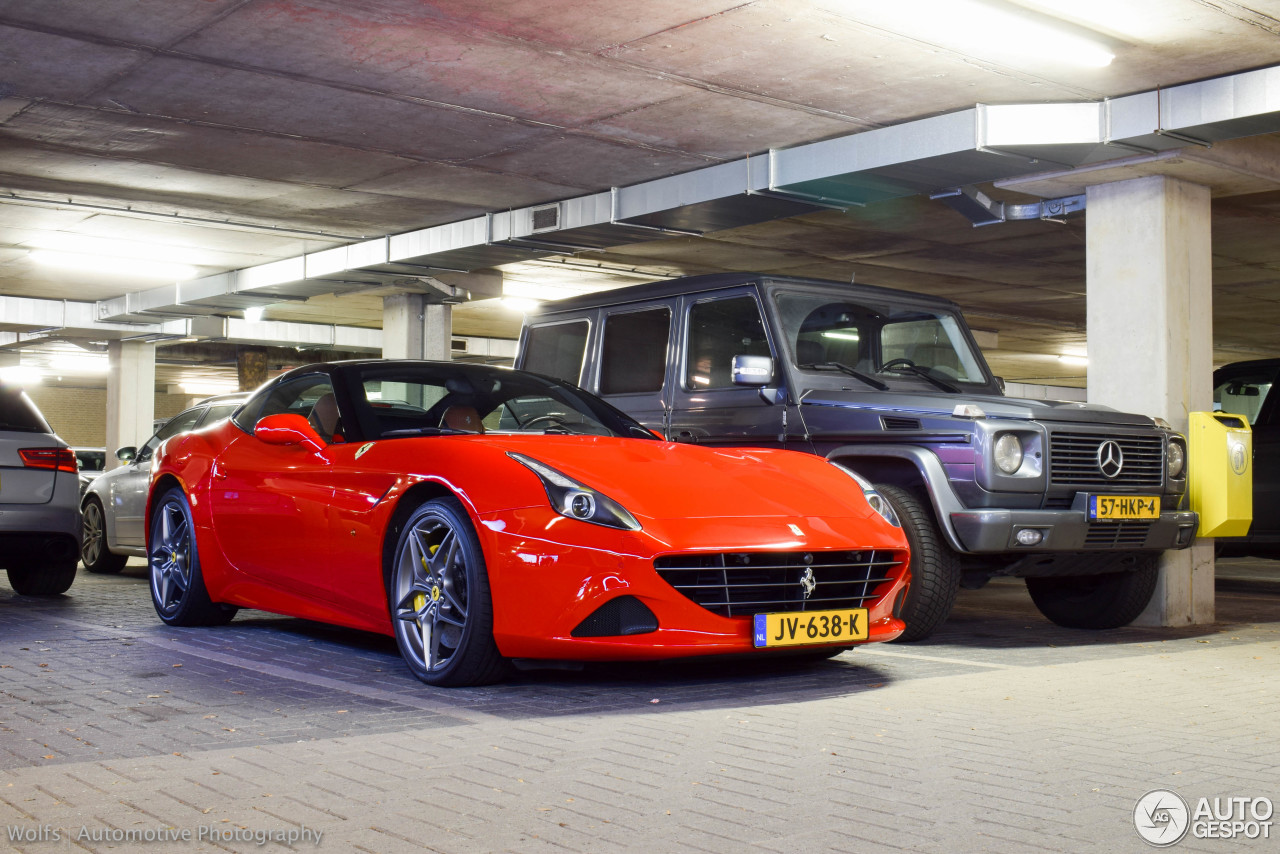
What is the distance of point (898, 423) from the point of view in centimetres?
705

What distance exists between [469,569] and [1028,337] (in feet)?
77.1

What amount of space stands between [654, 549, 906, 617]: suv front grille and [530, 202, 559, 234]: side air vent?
864 centimetres

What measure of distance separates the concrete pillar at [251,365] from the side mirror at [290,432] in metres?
25.1

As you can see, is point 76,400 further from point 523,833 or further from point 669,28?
point 523,833

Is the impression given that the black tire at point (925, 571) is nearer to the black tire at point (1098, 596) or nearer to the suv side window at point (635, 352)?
the black tire at point (1098, 596)

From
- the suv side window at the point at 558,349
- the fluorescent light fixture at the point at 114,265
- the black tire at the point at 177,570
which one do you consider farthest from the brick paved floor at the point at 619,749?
the fluorescent light fixture at the point at 114,265

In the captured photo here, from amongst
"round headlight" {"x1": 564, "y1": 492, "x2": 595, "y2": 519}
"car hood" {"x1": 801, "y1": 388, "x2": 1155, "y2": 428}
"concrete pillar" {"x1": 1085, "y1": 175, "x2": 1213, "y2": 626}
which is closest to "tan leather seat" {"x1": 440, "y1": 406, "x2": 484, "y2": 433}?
"round headlight" {"x1": 564, "y1": 492, "x2": 595, "y2": 519}

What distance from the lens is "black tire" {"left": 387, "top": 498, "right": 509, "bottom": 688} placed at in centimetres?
497

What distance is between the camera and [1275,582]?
41.0 feet

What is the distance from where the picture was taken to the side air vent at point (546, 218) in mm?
13383

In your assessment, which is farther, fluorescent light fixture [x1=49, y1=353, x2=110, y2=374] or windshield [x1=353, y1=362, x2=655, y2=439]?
fluorescent light fixture [x1=49, y1=353, x2=110, y2=374]

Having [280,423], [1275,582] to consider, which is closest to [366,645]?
[280,423]

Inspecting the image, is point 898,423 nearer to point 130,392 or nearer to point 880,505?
point 880,505

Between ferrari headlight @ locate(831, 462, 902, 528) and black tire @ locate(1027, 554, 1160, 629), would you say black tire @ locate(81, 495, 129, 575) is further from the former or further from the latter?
ferrari headlight @ locate(831, 462, 902, 528)
